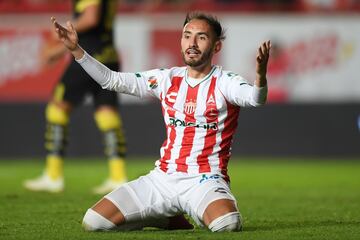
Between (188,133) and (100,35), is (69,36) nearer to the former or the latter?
(188,133)

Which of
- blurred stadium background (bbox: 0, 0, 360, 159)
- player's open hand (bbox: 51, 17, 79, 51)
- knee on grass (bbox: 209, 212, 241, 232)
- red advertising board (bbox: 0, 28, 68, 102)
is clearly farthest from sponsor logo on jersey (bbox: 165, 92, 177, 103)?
red advertising board (bbox: 0, 28, 68, 102)

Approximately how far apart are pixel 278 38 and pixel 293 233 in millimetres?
10321

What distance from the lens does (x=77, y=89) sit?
1016cm

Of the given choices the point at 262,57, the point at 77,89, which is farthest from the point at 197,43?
the point at 77,89

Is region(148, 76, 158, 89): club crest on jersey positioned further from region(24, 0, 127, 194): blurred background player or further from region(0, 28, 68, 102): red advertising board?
region(0, 28, 68, 102): red advertising board

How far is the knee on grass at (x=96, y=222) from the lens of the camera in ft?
21.4

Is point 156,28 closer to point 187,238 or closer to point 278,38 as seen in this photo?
point 278,38

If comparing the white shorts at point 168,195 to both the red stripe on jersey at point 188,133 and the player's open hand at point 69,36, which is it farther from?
the player's open hand at point 69,36

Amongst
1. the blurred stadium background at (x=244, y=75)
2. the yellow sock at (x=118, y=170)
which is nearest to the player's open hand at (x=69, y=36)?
the yellow sock at (x=118, y=170)

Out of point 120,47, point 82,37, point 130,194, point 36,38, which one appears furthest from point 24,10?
point 130,194

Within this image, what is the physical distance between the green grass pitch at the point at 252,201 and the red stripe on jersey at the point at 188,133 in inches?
18.0

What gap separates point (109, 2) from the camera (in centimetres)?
1027

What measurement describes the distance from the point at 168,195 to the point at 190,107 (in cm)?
60

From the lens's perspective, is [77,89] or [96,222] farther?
[77,89]
